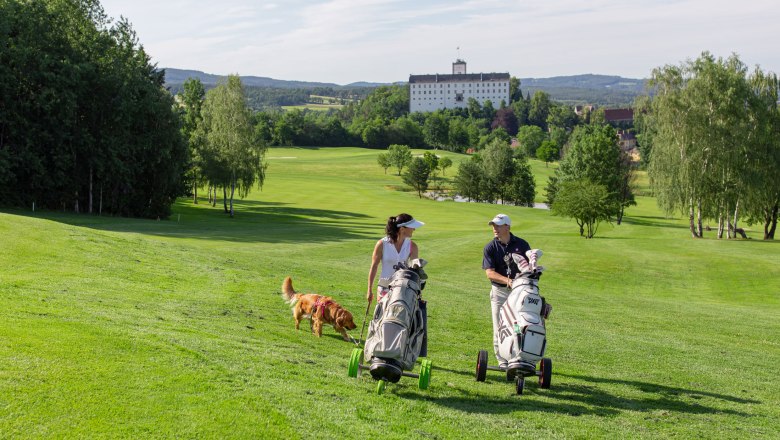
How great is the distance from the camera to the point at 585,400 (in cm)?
1025

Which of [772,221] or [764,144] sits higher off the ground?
[764,144]

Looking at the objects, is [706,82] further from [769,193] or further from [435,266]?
[435,266]

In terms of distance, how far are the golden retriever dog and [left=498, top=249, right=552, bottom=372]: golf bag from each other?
12.6 feet

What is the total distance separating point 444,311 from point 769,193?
53467mm

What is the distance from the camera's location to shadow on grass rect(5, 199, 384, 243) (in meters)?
42.8

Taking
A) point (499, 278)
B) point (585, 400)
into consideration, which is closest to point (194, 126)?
point (499, 278)

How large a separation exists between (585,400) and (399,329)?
322 cm

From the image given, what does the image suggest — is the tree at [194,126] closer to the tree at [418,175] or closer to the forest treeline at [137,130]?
the forest treeline at [137,130]

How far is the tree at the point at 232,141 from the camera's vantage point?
7238 centimetres

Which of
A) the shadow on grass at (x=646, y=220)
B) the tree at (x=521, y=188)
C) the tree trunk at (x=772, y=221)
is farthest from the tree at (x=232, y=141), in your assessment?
the tree at (x=521, y=188)

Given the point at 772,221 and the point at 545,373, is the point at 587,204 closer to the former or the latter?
the point at 772,221

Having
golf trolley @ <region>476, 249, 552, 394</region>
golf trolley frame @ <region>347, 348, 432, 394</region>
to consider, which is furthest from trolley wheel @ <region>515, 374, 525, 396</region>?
golf trolley frame @ <region>347, 348, 432, 394</region>

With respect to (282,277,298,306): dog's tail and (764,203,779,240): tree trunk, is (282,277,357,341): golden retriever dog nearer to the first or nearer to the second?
(282,277,298,306): dog's tail

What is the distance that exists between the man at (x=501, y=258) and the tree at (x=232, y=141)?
63107 mm
